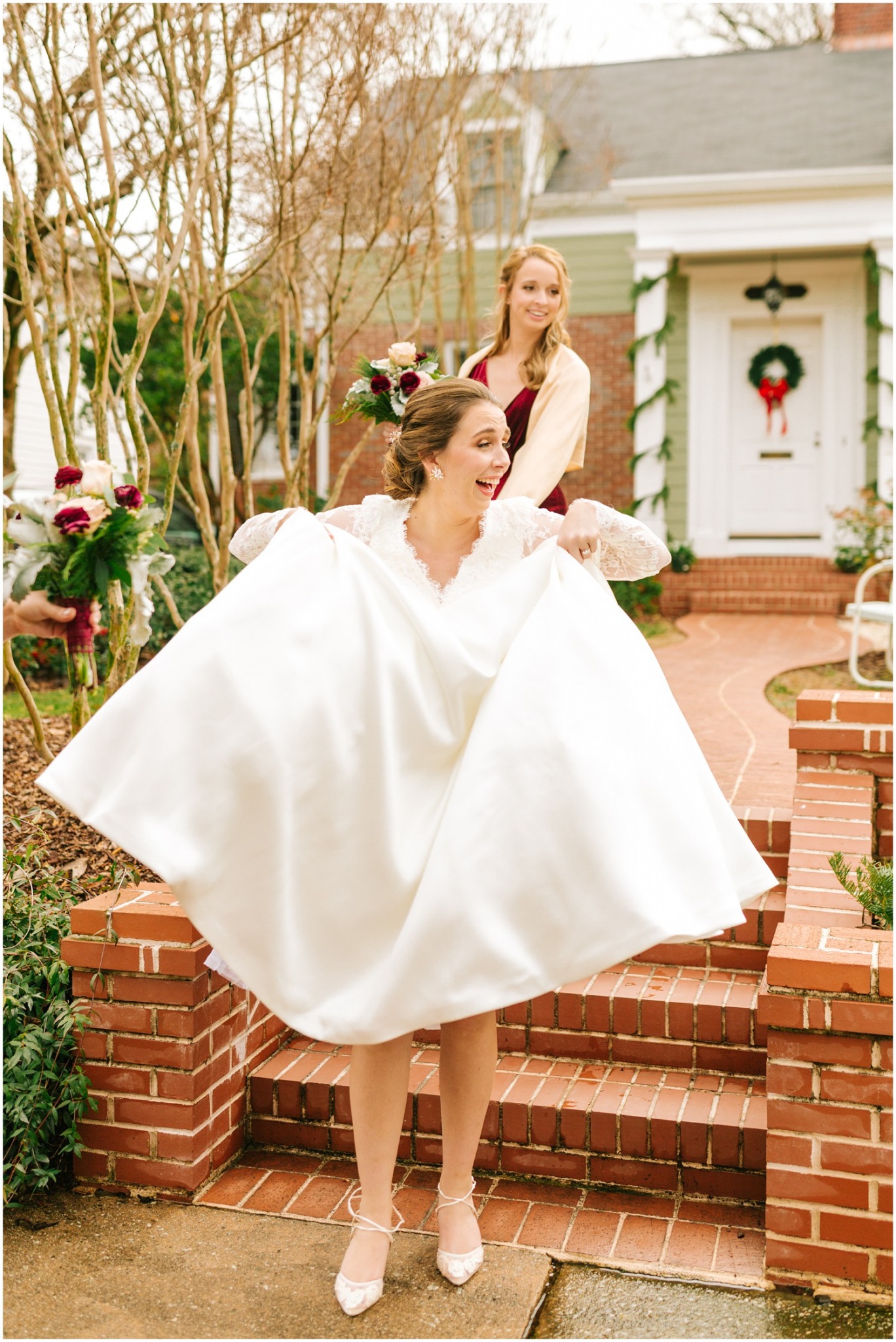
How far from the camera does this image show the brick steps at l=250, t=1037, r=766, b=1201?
3104 millimetres

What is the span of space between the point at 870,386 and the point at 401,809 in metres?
11.4

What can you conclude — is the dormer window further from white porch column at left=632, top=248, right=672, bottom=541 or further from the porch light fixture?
the porch light fixture

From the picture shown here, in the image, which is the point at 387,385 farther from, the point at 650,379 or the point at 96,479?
the point at 650,379

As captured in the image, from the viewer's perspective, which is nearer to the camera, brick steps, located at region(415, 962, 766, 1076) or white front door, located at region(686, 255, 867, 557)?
brick steps, located at region(415, 962, 766, 1076)

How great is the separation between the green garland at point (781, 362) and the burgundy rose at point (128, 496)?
1114 cm

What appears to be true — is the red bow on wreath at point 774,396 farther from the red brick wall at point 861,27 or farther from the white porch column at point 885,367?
the red brick wall at point 861,27

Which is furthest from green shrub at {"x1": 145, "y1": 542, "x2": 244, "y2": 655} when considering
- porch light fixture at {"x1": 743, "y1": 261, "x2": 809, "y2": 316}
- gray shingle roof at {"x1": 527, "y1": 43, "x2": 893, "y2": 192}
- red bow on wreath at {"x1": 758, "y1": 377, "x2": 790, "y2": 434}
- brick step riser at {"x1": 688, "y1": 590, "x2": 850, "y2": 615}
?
porch light fixture at {"x1": 743, "y1": 261, "x2": 809, "y2": 316}

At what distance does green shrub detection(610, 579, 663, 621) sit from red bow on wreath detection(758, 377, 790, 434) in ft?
8.16

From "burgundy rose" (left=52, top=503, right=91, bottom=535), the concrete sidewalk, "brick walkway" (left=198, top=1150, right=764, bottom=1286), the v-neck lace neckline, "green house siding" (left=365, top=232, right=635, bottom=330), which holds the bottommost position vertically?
"brick walkway" (left=198, top=1150, right=764, bottom=1286)

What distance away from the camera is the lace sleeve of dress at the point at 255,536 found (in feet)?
10.0

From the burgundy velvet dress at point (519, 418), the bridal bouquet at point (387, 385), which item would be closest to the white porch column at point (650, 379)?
the bridal bouquet at point (387, 385)

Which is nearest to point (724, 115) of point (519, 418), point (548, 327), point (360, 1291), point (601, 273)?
point (601, 273)

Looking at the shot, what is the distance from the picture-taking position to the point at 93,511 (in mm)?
2545

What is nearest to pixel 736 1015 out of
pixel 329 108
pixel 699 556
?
pixel 329 108
